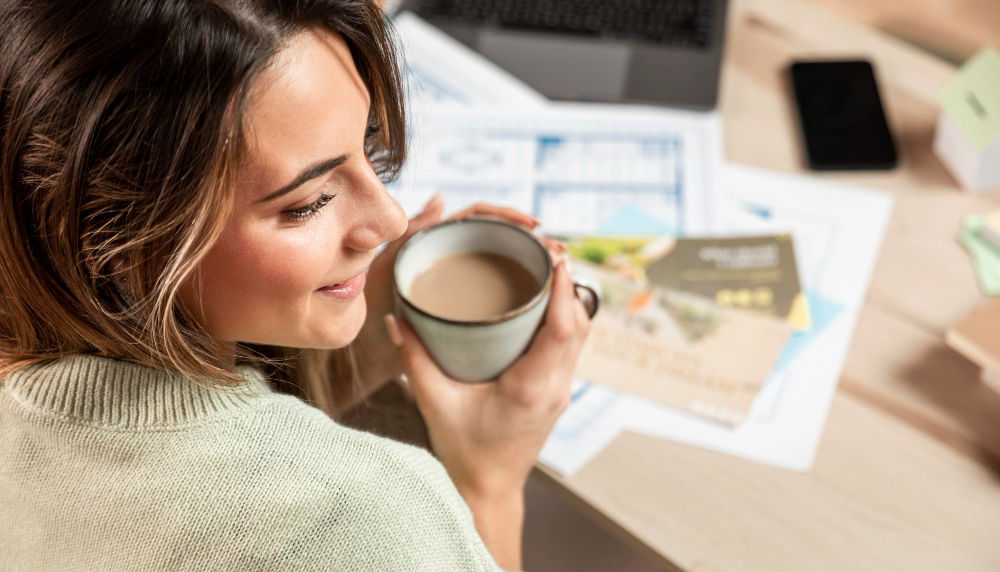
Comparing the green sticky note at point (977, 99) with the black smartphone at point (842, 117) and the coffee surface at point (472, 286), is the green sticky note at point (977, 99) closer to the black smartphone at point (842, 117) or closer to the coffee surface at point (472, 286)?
the black smartphone at point (842, 117)

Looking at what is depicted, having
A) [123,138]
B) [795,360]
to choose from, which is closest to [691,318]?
[795,360]

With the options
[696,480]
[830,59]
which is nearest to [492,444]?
[696,480]

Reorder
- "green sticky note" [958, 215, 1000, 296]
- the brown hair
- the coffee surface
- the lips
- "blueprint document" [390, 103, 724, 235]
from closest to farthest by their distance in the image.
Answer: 1. the brown hair
2. the lips
3. the coffee surface
4. "green sticky note" [958, 215, 1000, 296]
5. "blueprint document" [390, 103, 724, 235]

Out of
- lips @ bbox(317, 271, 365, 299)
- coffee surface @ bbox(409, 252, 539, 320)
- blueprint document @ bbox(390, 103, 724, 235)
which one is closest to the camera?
lips @ bbox(317, 271, 365, 299)

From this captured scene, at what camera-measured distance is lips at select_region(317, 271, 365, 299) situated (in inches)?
20.3

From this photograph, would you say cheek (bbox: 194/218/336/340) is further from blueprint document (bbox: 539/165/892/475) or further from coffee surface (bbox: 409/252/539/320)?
blueprint document (bbox: 539/165/892/475)

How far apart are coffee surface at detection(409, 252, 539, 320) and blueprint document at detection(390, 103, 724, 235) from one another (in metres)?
0.20

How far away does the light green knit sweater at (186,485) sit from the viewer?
1.50ft

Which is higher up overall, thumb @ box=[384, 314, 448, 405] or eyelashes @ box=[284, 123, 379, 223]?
eyelashes @ box=[284, 123, 379, 223]

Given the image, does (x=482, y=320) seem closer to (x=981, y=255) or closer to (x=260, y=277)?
(x=260, y=277)

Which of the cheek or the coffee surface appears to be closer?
the cheek

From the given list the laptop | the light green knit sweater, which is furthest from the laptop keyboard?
the light green knit sweater

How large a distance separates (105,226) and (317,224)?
116 millimetres

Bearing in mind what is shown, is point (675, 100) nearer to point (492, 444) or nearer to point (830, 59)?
point (830, 59)
